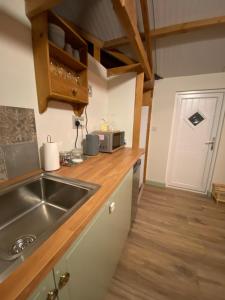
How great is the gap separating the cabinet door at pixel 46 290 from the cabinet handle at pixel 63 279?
0.08 feet

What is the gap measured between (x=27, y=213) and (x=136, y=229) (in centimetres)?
140

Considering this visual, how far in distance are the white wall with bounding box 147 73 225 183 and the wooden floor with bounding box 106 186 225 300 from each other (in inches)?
32.0

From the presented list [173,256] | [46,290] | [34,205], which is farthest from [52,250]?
[173,256]

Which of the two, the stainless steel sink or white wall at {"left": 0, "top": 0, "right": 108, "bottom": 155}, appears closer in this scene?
the stainless steel sink

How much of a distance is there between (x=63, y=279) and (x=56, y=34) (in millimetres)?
1430

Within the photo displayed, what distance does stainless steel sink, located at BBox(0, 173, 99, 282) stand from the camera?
74cm

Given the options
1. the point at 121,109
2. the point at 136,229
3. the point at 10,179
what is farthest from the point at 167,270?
the point at 121,109

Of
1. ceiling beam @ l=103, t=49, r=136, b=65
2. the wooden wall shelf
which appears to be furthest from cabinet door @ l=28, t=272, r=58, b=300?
ceiling beam @ l=103, t=49, r=136, b=65

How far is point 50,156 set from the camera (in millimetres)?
1099

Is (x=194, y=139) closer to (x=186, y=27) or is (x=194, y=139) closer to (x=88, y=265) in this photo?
(x=186, y=27)

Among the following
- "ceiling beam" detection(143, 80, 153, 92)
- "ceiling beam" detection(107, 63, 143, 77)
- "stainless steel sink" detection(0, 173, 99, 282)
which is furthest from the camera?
"ceiling beam" detection(143, 80, 153, 92)

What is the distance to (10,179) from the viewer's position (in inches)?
37.3

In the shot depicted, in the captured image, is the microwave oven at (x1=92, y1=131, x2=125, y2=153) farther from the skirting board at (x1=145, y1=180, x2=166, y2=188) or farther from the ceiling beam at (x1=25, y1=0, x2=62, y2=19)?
the skirting board at (x1=145, y1=180, x2=166, y2=188)

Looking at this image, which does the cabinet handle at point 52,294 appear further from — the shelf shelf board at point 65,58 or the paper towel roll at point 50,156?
the shelf shelf board at point 65,58
